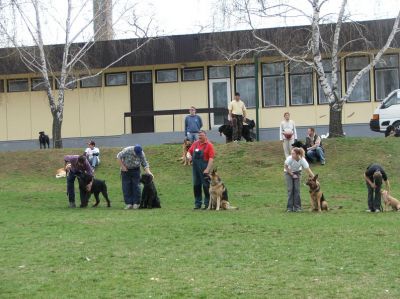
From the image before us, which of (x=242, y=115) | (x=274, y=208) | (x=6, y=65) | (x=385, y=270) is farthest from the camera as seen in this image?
(x=6, y=65)

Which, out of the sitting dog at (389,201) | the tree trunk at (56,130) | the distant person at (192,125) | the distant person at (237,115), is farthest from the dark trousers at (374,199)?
the tree trunk at (56,130)

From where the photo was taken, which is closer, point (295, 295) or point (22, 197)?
point (295, 295)

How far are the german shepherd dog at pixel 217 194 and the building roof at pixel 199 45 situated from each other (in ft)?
45.6

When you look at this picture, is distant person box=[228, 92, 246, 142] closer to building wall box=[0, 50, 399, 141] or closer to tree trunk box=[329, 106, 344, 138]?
tree trunk box=[329, 106, 344, 138]

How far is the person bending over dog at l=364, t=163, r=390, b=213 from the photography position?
50.5 feet

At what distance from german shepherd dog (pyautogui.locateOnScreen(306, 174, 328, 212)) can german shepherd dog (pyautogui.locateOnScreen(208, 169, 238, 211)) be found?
198 centimetres

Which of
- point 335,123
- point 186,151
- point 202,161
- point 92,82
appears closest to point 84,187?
point 202,161

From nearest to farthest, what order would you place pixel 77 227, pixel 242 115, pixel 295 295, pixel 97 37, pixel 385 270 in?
1. pixel 295 295
2. pixel 385 270
3. pixel 77 227
4. pixel 242 115
5. pixel 97 37

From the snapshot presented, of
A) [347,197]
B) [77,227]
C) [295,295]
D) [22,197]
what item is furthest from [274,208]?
[295,295]

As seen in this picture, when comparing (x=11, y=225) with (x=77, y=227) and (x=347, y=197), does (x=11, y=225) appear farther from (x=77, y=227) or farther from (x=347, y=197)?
(x=347, y=197)

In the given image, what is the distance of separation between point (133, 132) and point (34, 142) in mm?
5049

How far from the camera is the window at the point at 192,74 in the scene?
34750 millimetres

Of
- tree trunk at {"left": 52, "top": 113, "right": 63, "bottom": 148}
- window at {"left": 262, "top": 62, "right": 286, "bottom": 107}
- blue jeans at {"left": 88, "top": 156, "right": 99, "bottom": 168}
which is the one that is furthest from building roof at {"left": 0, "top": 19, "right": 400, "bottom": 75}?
blue jeans at {"left": 88, "top": 156, "right": 99, "bottom": 168}

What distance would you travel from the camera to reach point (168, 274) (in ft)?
29.5
